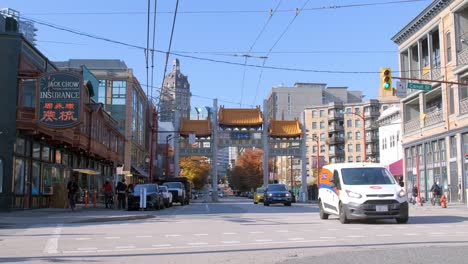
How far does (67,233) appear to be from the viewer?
15.5 metres

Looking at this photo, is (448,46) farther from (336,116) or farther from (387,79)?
(336,116)

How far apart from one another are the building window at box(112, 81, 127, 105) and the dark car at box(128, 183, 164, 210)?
3173 cm

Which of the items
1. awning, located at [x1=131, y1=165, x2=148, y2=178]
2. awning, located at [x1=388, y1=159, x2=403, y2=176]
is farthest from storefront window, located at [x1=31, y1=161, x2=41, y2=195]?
awning, located at [x1=388, y1=159, x2=403, y2=176]

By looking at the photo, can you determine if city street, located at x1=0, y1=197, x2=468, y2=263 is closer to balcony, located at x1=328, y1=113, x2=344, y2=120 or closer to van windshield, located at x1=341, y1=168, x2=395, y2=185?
van windshield, located at x1=341, y1=168, x2=395, y2=185

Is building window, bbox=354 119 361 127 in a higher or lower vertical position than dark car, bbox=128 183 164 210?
higher

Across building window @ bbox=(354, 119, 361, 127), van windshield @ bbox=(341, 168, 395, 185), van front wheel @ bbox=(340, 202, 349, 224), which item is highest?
building window @ bbox=(354, 119, 361, 127)

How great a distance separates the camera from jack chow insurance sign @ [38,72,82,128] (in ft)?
84.4

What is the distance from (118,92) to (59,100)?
3636cm

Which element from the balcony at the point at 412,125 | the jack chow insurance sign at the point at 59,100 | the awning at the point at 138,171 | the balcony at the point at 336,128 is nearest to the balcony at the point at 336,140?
the balcony at the point at 336,128

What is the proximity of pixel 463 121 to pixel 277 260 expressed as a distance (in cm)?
3182

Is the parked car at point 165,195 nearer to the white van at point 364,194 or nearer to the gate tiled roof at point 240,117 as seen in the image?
the white van at point 364,194

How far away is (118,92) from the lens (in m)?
62.1

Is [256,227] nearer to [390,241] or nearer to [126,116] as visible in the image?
[390,241]

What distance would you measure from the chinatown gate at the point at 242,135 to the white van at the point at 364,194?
154ft
